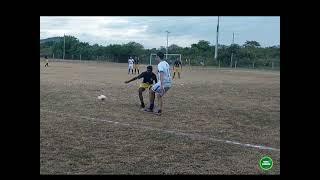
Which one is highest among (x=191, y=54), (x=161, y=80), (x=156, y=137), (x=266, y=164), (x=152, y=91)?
(x=191, y=54)

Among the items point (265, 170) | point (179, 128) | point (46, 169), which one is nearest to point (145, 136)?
point (179, 128)

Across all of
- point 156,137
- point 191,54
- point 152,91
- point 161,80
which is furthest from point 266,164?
point 191,54

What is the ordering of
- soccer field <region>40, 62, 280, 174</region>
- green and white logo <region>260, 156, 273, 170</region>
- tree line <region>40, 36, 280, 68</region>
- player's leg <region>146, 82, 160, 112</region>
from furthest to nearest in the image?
tree line <region>40, 36, 280, 68</region> < player's leg <region>146, 82, 160, 112</region> < soccer field <region>40, 62, 280, 174</region> < green and white logo <region>260, 156, 273, 170</region>

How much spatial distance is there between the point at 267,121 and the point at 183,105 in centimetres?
310

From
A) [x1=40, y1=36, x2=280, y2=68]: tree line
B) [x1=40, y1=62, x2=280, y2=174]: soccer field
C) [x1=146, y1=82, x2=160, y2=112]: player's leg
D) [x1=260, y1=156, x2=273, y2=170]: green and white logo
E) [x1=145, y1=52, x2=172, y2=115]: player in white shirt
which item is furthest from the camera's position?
[x1=40, y1=36, x2=280, y2=68]: tree line

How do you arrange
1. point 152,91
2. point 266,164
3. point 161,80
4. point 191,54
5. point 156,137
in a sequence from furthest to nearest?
point 191,54, point 152,91, point 161,80, point 156,137, point 266,164

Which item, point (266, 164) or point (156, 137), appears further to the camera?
point (156, 137)

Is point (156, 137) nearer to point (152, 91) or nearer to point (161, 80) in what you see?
point (161, 80)

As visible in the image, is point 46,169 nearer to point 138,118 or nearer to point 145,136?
point 145,136

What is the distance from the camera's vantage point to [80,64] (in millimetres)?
36781

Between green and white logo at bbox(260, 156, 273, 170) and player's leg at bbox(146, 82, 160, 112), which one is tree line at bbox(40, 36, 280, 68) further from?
green and white logo at bbox(260, 156, 273, 170)

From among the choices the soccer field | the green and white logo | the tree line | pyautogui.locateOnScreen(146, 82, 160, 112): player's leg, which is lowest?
the soccer field

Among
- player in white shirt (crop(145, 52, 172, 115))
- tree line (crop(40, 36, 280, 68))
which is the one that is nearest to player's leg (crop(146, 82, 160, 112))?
player in white shirt (crop(145, 52, 172, 115))
